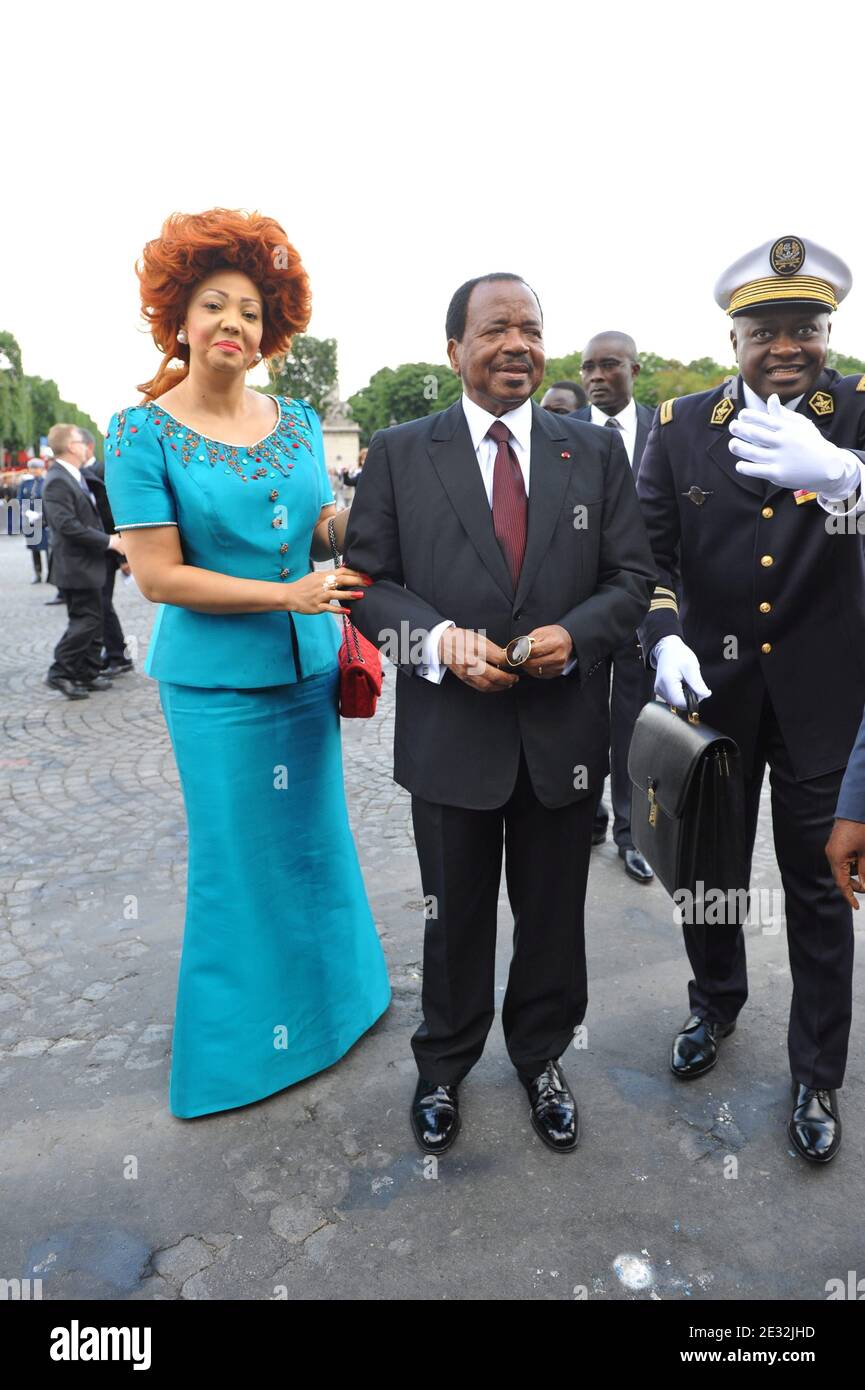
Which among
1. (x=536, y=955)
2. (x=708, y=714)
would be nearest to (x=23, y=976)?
(x=536, y=955)

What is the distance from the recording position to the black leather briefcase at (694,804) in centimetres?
257

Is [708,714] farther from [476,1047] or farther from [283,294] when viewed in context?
[283,294]

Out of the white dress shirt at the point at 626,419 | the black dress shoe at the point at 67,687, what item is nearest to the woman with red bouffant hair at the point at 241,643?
the white dress shirt at the point at 626,419

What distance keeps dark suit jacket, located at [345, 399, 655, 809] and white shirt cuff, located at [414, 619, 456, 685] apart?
23mm

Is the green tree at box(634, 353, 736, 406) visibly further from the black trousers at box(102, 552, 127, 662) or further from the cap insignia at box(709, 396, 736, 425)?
the cap insignia at box(709, 396, 736, 425)

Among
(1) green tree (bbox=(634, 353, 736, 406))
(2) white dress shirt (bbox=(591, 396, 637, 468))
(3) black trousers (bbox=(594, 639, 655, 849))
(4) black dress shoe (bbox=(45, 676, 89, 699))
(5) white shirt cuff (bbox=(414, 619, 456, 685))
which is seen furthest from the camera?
(1) green tree (bbox=(634, 353, 736, 406))

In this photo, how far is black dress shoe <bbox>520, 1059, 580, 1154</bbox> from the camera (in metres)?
2.71

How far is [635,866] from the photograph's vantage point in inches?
179

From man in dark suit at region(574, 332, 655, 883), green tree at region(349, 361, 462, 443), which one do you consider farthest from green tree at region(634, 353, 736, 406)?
man in dark suit at region(574, 332, 655, 883)

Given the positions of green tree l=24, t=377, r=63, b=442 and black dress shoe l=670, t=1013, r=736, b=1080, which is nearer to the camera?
black dress shoe l=670, t=1013, r=736, b=1080

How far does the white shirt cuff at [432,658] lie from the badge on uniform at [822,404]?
1.14 metres

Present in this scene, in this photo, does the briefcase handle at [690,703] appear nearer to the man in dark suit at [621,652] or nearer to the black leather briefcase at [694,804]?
the black leather briefcase at [694,804]

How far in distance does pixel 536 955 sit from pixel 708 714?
2.89ft

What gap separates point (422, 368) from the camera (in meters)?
80.3
